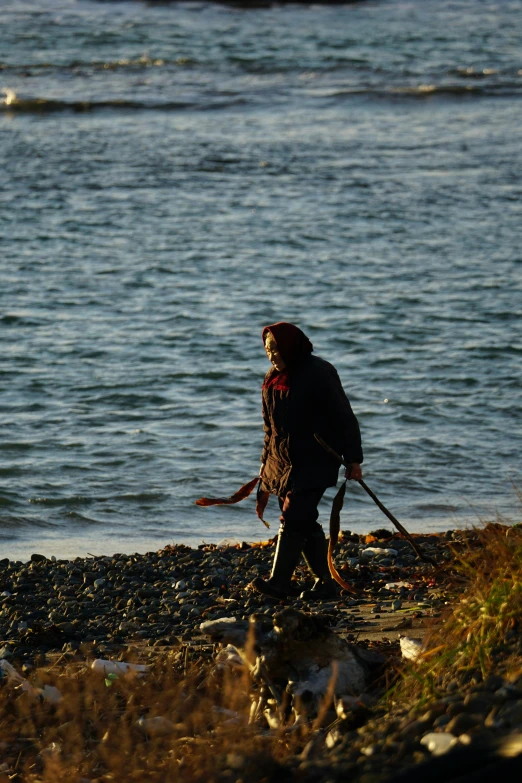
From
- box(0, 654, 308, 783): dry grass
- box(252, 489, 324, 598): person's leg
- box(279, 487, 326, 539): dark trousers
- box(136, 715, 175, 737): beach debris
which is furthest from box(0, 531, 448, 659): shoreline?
box(136, 715, 175, 737): beach debris

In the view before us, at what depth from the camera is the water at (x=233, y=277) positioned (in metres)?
11.1

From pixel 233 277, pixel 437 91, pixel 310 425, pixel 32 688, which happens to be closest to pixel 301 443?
pixel 310 425

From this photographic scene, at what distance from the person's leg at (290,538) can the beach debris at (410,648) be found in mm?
1774

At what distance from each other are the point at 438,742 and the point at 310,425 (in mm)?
3244

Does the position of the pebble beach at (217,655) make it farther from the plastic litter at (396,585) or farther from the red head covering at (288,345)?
the red head covering at (288,345)

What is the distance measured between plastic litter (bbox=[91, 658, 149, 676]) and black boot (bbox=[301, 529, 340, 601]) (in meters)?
1.77

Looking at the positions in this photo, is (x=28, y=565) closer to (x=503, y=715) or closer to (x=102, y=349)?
(x=503, y=715)

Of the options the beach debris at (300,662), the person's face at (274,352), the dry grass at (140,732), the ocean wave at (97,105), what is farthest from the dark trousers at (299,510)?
the ocean wave at (97,105)

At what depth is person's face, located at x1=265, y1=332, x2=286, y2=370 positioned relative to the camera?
7.00 m

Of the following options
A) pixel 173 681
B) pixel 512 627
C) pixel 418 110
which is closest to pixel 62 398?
pixel 173 681

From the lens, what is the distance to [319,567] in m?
7.39

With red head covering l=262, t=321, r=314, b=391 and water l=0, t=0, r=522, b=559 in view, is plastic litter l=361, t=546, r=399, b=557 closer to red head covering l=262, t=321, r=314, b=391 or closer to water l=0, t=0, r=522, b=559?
water l=0, t=0, r=522, b=559

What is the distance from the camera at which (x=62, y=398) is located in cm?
1327

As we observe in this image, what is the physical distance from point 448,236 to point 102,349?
7.55 metres
